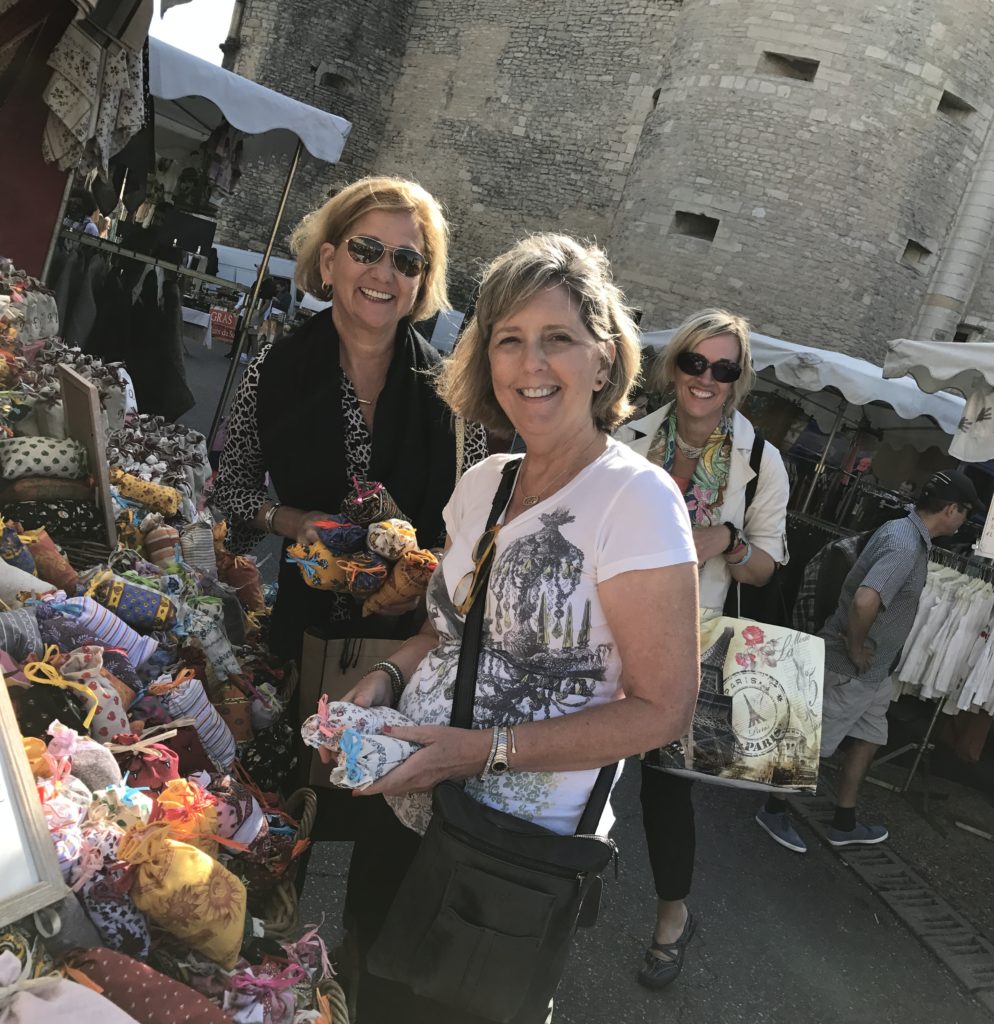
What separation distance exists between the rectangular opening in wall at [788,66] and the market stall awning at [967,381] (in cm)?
1233

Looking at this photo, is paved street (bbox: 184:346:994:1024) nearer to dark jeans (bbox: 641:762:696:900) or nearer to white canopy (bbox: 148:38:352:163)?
dark jeans (bbox: 641:762:696:900)

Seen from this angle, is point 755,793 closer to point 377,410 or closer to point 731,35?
point 377,410

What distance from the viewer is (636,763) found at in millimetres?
4770

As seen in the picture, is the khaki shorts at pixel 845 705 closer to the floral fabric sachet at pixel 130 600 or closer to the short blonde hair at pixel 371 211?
the short blonde hair at pixel 371 211

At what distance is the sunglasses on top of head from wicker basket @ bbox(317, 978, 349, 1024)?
1.99 meters

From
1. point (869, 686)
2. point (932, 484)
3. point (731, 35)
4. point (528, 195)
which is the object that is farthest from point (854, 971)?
point (528, 195)

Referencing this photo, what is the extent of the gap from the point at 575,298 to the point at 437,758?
81 centimetres

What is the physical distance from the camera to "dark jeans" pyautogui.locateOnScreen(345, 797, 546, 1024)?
164 cm

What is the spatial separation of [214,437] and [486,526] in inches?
179

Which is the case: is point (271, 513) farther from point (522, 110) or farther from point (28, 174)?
point (522, 110)

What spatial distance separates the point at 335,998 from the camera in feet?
4.83

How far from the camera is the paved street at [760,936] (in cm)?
288

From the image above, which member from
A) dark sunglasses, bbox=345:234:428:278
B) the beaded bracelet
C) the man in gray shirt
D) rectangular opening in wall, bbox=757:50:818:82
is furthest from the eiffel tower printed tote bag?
rectangular opening in wall, bbox=757:50:818:82

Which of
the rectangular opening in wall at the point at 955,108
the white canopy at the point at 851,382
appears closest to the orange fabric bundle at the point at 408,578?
the white canopy at the point at 851,382
